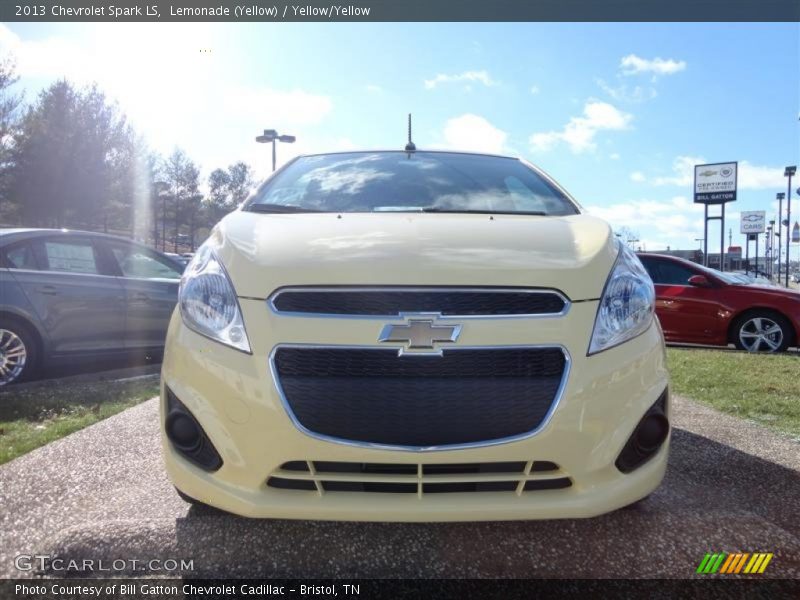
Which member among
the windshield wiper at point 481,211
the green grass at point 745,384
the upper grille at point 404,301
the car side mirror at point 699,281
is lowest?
the green grass at point 745,384

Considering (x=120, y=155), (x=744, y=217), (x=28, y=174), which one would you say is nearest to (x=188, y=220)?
(x=120, y=155)

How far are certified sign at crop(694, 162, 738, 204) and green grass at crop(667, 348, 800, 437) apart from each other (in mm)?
23240

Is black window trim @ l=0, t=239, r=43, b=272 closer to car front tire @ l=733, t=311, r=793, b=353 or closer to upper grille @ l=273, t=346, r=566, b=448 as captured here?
upper grille @ l=273, t=346, r=566, b=448

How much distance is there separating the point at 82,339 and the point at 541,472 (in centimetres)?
503

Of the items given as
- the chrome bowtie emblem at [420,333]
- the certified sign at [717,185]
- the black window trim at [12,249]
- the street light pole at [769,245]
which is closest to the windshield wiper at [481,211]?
the chrome bowtie emblem at [420,333]

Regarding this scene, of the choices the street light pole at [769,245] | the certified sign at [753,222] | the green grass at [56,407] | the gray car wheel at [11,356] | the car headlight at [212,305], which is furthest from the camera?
the street light pole at [769,245]

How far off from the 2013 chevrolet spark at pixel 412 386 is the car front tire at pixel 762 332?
6999 millimetres

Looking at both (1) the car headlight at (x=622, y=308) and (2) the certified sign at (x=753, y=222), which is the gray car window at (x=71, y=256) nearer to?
(1) the car headlight at (x=622, y=308)

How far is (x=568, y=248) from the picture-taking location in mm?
2066

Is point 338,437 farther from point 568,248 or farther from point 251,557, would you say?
point 568,248

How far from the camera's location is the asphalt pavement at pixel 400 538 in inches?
78.5

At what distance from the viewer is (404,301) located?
1.83m

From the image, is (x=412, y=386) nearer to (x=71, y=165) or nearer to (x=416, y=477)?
(x=416, y=477)
